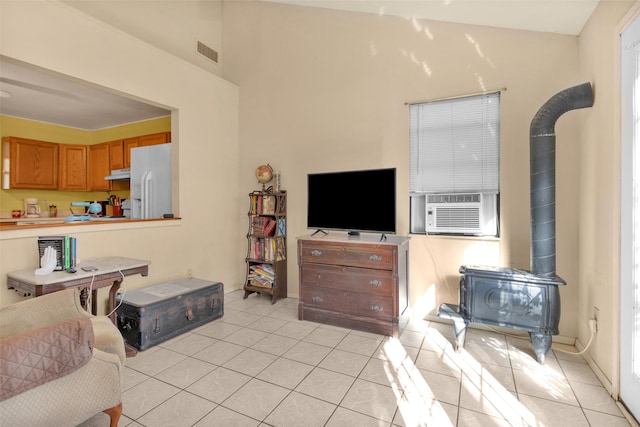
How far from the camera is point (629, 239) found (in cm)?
170

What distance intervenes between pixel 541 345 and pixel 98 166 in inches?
254

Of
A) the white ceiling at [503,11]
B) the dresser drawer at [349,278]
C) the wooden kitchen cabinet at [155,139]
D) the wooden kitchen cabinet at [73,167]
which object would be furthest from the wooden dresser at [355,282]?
the wooden kitchen cabinet at [73,167]

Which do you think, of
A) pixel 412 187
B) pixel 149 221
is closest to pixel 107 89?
pixel 149 221

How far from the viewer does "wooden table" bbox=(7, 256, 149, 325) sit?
2.01 metres

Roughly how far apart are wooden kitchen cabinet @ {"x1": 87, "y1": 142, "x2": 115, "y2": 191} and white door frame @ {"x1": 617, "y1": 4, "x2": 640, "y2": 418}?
6.23m

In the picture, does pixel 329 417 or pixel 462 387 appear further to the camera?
pixel 462 387

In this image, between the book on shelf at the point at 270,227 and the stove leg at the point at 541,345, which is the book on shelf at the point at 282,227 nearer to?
the book on shelf at the point at 270,227

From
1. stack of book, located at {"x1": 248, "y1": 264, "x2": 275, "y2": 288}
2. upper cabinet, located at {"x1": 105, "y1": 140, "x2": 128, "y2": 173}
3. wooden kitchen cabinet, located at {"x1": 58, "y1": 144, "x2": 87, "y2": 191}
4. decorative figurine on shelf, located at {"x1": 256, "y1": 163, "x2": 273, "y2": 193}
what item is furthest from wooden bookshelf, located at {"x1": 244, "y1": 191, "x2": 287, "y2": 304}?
wooden kitchen cabinet, located at {"x1": 58, "y1": 144, "x2": 87, "y2": 191}

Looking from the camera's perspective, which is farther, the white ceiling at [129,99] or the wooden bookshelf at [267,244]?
the wooden bookshelf at [267,244]

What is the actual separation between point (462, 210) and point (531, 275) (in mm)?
815

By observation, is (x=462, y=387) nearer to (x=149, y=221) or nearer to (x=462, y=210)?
(x=462, y=210)

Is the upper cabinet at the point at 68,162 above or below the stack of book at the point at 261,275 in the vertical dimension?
above

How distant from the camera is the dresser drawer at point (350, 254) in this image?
2.75m

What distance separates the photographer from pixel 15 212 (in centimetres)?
473
